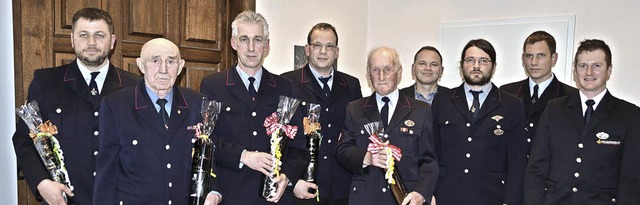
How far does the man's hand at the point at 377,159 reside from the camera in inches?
107

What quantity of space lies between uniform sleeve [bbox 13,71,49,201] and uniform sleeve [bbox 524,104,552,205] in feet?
8.32

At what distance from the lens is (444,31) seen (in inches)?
226

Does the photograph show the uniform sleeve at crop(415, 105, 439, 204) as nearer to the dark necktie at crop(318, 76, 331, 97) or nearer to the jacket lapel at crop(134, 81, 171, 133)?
the dark necktie at crop(318, 76, 331, 97)

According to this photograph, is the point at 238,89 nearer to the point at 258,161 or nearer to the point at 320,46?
the point at 258,161

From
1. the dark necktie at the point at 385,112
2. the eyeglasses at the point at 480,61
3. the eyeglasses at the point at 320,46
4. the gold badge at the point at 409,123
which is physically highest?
the eyeglasses at the point at 320,46

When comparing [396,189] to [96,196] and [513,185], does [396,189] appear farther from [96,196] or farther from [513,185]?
[96,196]

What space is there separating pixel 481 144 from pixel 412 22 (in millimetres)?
3148

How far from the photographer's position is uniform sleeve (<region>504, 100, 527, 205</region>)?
3.02 m

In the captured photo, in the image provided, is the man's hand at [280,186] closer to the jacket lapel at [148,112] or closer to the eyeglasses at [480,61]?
the jacket lapel at [148,112]

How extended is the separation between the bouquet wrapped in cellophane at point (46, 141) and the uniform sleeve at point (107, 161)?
0.30 m

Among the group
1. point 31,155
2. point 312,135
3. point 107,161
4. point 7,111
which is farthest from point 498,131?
point 7,111

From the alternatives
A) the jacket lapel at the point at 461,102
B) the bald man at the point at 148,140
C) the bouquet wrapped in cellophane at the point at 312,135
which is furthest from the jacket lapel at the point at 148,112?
the jacket lapel at the point at 461,102

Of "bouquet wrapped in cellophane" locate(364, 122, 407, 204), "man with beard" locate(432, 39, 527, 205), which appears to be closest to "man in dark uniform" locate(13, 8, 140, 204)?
"bouquet wrapped in cellophane" locate(364, 122, 407, 204)

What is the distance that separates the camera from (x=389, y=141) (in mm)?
2881
